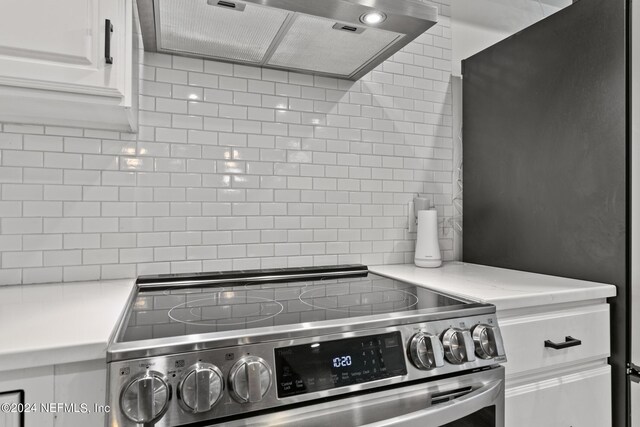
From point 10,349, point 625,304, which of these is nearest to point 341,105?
point 625,304

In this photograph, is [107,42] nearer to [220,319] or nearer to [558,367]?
[220,319]

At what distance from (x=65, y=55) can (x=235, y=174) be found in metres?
0.71

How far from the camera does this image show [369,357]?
3.19 feet

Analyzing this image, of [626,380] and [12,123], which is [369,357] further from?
[12,123]

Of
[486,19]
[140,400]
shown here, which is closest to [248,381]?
[140,400]

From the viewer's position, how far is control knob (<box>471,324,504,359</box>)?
1.09m

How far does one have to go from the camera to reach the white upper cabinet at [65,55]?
1.02 meters

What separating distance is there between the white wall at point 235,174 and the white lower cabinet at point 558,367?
0.76 m

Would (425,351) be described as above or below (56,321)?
below

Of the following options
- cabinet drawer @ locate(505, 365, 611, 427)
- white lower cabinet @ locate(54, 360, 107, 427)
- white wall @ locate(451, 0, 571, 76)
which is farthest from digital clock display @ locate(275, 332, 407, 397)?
white wall @ locate(451, 0, 571, 76)

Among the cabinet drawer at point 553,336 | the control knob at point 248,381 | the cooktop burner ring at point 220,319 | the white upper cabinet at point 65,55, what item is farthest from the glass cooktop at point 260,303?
the white upper cabinet at point 65,55

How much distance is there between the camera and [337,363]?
3.08ft

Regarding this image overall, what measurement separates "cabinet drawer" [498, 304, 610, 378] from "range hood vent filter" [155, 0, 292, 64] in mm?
1195

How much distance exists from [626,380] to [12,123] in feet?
7.28
